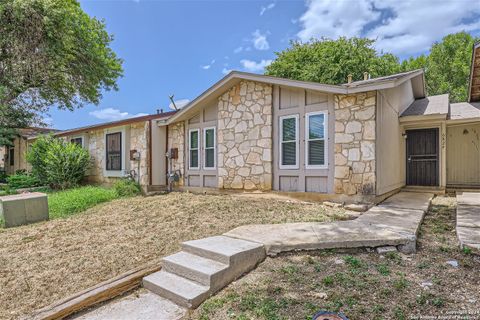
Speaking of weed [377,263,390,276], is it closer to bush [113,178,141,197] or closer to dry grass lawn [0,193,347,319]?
dry grass lawn [0,193,347,319]

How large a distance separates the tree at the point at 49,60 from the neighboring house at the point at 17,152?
1.14 m

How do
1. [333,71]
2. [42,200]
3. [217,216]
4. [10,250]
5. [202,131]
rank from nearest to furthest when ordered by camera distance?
[10,250], [217,216], [42,200], [202,131], [333,71]

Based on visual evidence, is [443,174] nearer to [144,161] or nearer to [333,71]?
[144,161]

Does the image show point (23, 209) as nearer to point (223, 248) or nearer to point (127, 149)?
point (127, 149)

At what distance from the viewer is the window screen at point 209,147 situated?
9.20 metres

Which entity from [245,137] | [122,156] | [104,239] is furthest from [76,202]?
[245,137]

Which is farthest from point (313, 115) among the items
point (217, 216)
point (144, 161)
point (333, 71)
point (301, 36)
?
point (301, 36)

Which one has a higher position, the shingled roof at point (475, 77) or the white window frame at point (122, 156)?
the shingled roof at point (475, 77)

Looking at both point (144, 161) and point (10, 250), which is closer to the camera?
point (10, 250)

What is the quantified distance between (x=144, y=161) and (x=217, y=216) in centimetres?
556

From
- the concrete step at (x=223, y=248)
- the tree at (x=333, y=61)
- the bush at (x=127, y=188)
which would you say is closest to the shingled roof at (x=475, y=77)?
the concrete step at (x=223, y=248)

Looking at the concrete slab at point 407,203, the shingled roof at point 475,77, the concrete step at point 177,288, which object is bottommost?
the concrete step at point 177,288

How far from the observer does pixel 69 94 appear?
17.8 metres

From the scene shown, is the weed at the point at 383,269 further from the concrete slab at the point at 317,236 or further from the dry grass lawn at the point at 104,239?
the dry grass lawn at the point at 104,239
